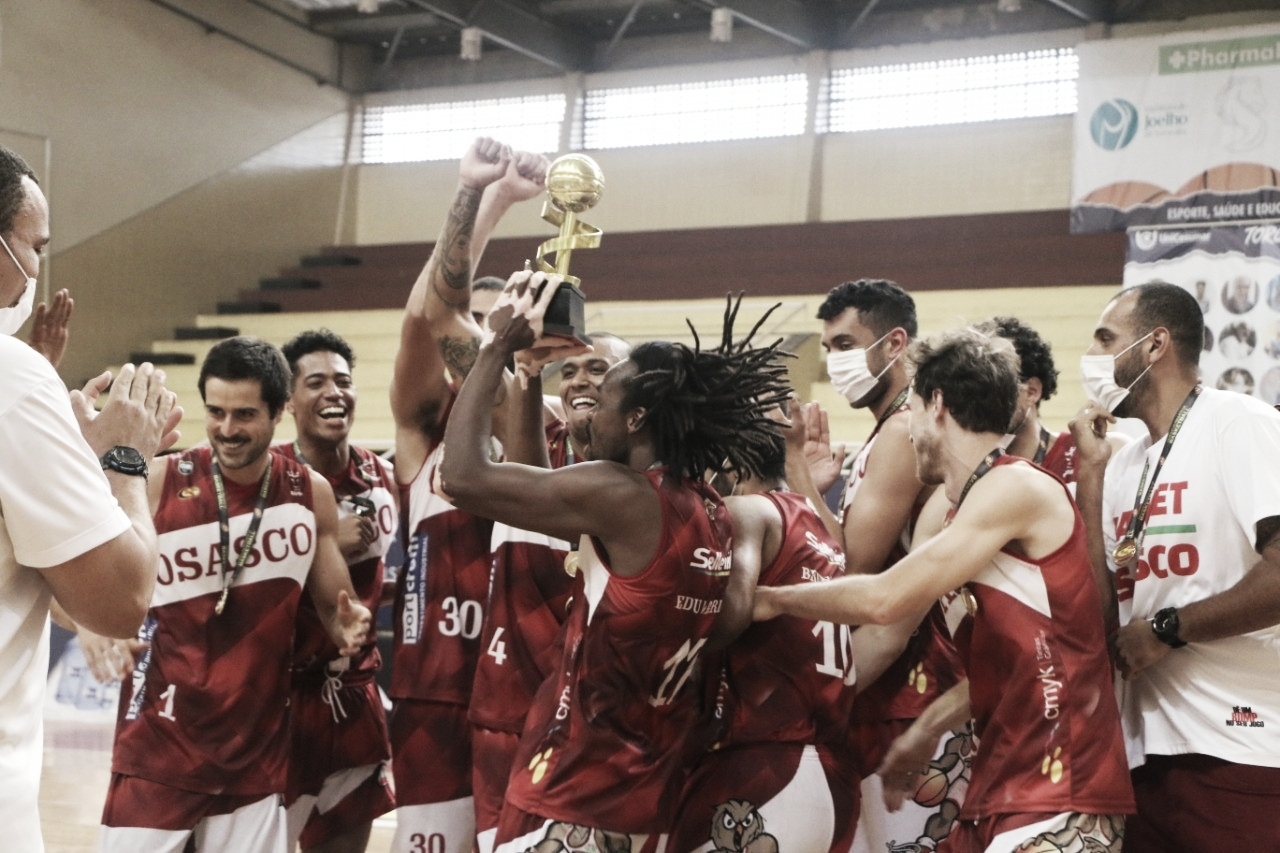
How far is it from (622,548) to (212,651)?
1821 millimetres

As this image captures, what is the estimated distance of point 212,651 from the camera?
4.35m

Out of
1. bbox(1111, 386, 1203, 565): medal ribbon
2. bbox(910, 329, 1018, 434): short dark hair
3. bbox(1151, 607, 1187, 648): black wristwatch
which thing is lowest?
bbox(1151, 607, 1187, 648): black wristwatch

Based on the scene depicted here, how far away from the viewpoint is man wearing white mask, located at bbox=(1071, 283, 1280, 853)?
3590 mm

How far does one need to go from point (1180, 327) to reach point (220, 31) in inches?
584

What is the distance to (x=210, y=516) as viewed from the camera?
14.7ft

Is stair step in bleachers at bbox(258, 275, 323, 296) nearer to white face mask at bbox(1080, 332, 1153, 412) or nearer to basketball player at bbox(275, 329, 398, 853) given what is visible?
basketball player at bbox(275, 329, 398, 853)

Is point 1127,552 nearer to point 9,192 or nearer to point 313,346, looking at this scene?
point 9,192

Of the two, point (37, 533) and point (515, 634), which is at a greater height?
point (37, 533)

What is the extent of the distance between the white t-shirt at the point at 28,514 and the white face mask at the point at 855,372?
2779mm

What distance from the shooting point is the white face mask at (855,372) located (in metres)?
4.67

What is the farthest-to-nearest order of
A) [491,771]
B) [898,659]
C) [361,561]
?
[361,561] < [491,771] < [898,659]

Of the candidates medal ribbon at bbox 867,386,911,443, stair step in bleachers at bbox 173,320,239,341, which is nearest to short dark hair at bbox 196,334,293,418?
medal ribbon at bbox 867,386,911,443

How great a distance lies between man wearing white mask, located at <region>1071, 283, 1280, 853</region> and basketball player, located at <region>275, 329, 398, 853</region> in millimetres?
2519

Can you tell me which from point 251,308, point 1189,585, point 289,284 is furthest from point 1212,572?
point 289,284
